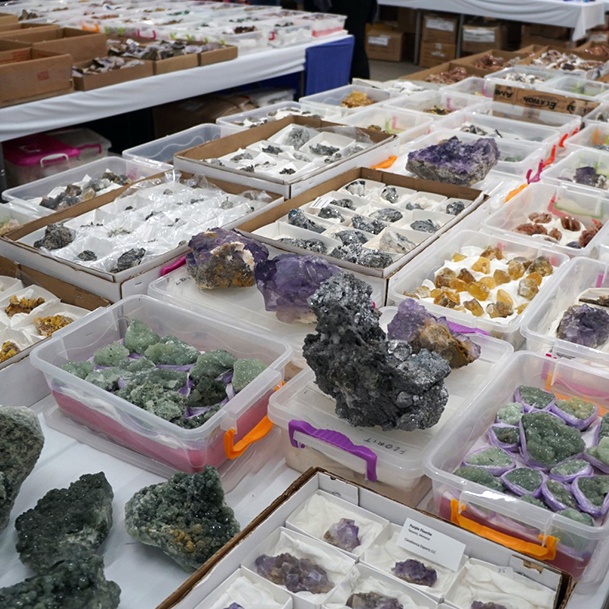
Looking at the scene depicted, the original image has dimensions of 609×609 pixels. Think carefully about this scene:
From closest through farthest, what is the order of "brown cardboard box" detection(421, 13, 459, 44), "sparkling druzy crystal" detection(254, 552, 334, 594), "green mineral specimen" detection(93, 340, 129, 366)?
"sparkling druzy crystal" detection(254, 552, 334, 594) < "green mineral specimen" detection(93, 340, 129, 366) < "brown cardboard box" detection(421, 13, 459, 44)

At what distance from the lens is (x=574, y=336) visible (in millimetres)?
1554

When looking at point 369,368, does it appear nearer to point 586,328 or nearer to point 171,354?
point 171,354

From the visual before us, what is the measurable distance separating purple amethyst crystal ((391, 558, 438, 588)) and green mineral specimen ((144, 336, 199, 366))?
0.64 m

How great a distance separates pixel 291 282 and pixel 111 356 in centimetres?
42

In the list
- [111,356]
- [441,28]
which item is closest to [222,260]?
[111,356]

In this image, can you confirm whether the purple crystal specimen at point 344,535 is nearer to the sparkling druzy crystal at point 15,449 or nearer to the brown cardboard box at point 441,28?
the sparkling druzy crystal at point 15,449

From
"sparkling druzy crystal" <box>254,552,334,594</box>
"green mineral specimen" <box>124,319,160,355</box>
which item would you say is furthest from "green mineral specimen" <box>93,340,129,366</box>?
"sparkling druzy crystal" <box>254,552,334,594</box>

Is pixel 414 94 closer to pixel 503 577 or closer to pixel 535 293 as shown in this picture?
pixel 535 293

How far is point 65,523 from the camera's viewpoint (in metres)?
1.12

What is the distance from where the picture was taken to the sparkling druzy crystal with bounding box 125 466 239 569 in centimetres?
109

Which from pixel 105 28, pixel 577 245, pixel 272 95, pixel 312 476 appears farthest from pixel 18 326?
pixel 105 28

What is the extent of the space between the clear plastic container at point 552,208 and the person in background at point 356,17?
3076mm

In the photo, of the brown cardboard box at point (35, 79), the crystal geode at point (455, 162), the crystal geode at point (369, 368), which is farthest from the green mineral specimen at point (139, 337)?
the brown cardboard box at point (35, 79)

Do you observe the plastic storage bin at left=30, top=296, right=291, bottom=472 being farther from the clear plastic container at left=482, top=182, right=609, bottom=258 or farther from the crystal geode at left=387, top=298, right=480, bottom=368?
the clear plastic container at left=482, top=182, right=609, bottom=258
